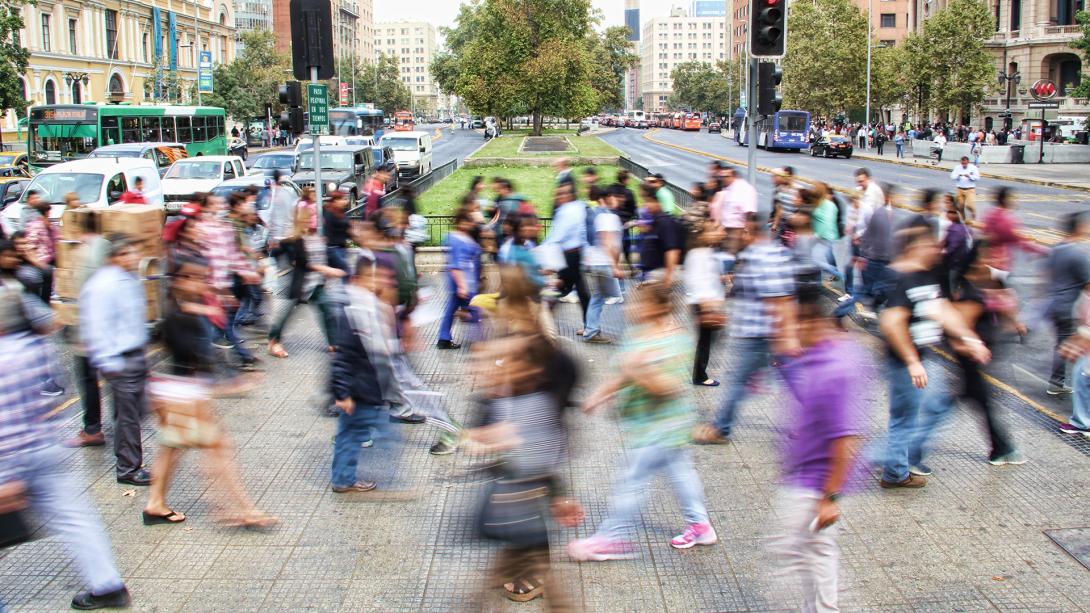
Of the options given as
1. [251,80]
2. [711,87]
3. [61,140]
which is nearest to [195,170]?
[61,140]

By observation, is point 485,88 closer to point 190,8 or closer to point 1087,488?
point 190,8

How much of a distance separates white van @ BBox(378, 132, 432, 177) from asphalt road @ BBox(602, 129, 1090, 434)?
9.39 m

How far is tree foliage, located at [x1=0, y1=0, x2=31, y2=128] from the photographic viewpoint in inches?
1439

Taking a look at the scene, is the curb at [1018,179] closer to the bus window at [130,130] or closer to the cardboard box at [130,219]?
the cardboard box at [130,219]

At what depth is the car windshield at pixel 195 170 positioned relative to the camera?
24.2 m

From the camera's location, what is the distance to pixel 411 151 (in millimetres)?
37312

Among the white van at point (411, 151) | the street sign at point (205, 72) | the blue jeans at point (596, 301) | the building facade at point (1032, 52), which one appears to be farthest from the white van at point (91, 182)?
the building facade at point (1032, 52)

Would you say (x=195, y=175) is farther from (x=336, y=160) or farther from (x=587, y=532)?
(x=587, y=532)

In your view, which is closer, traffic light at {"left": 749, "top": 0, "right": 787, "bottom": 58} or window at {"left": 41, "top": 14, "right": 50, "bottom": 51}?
traffic light at {"left": 749, "top": 0, "right": 787, "bottom": 58}

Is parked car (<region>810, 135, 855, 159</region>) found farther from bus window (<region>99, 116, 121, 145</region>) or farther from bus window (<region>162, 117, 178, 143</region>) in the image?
bus window (<region>99, 116, 121, 145</region>)

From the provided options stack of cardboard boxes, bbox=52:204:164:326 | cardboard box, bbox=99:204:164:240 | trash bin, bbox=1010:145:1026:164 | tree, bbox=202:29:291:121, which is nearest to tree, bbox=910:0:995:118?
trash bin, bbox=1010:145:1026:164

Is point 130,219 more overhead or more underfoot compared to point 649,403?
more overhead

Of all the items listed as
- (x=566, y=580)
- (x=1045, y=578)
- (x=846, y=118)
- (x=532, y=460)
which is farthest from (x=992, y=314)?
(x=846, y=118)

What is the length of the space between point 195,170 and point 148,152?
6033 millimetres
